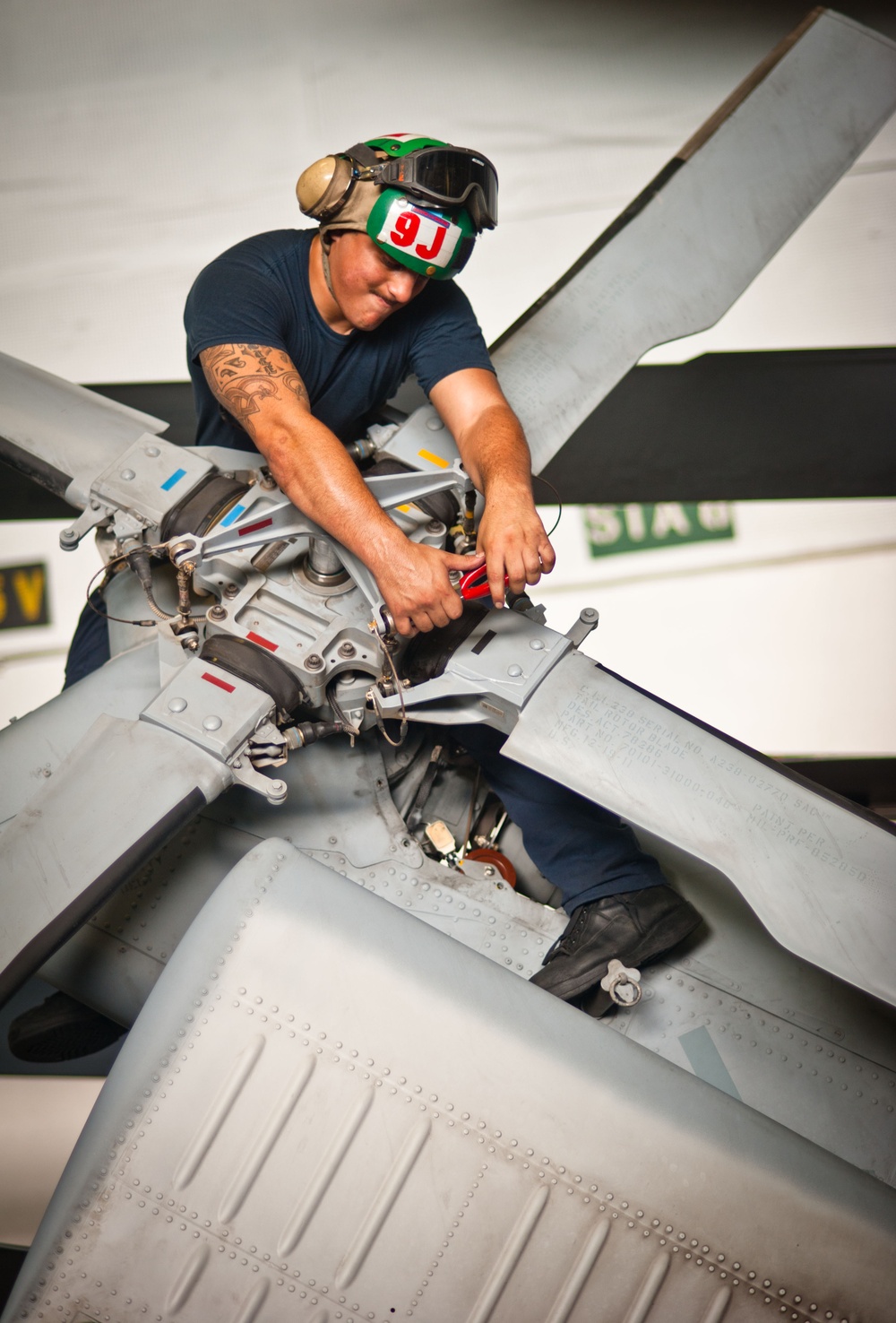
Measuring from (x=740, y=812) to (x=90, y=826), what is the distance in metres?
1.02

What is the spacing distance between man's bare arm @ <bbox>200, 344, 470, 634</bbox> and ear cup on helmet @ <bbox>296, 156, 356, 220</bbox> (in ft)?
0.92

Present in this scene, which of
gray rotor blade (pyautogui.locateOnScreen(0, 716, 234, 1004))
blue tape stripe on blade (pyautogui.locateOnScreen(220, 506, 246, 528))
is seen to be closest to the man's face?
blue tape stripe on blade (pyautogui.locateOnScreen(220, 506, 246, 528))

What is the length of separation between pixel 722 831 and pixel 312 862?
65cm

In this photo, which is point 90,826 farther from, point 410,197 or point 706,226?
point 706,226

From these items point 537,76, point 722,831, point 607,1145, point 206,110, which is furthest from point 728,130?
point 206,110

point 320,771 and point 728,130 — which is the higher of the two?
point 728,130

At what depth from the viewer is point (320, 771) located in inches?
84.3

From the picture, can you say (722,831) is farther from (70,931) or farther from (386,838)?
(70,931)

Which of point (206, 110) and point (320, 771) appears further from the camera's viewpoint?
point (206, 110)

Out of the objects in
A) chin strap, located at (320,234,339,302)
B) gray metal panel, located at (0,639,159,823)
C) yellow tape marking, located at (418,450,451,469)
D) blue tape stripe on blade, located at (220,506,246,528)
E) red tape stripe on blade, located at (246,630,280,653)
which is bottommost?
gray metal panel, located at (0,639,159,823)

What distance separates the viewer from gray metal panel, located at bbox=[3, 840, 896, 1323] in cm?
141

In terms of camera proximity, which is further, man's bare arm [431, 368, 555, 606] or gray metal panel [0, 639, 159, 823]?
gray metal panel [0, 639, 159, 823]


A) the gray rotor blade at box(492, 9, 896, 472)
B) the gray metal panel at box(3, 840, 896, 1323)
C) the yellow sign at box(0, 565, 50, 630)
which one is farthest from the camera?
the yellow sign at box(0, 565, 50, 630)

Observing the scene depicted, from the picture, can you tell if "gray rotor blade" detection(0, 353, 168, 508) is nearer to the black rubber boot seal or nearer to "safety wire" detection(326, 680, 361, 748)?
→ the black rubber boot seal
